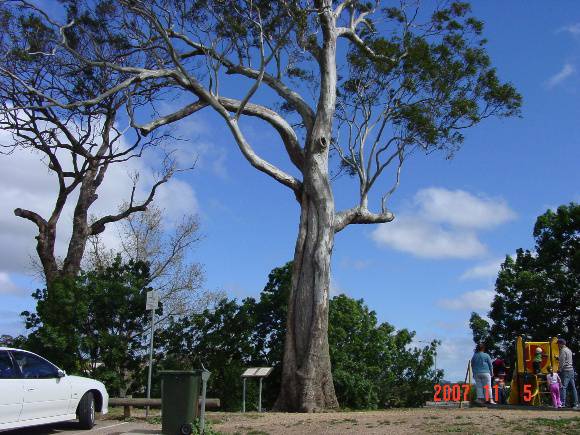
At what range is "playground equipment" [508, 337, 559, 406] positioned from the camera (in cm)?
1681

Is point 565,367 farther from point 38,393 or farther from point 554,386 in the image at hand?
point 38,393

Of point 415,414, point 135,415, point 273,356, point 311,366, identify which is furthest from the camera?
point 273,356

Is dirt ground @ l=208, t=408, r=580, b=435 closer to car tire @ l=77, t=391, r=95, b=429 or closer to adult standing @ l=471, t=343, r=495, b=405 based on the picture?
car tire @ l=77, t=391, r=95, b=429

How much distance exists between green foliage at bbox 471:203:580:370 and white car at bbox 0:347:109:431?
23.4m

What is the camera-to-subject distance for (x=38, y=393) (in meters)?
11.9

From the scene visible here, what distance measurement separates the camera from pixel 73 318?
19.9m

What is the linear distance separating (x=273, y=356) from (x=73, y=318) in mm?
5877

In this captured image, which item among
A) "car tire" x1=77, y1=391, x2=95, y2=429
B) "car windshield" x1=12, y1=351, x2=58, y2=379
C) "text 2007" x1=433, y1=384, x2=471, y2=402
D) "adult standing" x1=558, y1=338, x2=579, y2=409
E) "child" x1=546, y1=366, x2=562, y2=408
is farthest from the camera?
"text 2007" x1=433, y1=384, x2=471, y2=402

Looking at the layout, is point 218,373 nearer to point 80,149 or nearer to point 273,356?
point 273,356

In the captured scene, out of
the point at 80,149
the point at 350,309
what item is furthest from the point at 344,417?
the point at 80,149

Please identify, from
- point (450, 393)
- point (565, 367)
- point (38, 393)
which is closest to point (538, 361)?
point (565, 367)

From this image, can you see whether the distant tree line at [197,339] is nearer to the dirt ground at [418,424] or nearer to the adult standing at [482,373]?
the adult standing at [482,373]

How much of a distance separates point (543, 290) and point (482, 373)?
16.3m

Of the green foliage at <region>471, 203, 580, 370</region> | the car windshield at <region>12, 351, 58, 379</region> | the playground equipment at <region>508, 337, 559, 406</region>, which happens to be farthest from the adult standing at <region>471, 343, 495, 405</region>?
the green foliage at <region>471, 203, 580, 370</region>
